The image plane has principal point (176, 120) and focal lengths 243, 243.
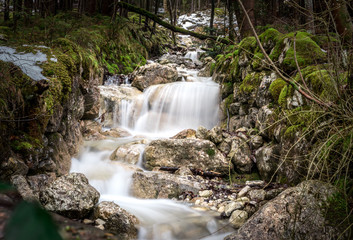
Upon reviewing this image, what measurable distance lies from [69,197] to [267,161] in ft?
13.0

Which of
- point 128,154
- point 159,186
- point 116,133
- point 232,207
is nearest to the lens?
point 232,207

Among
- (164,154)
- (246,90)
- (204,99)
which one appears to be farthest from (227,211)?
(204,99)

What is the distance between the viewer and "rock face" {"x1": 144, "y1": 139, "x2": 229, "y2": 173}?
6108 mm

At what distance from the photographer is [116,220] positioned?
333cm

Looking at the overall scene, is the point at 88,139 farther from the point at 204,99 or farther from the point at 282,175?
the point at 282,175

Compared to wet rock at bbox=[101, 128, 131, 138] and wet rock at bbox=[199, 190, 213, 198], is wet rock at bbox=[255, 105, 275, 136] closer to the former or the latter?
wet rock at bbox=[199, 190, 213, 198]

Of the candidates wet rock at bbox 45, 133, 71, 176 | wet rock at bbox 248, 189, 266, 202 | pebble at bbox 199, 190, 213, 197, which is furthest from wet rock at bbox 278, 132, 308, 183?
wet rock at bbox 45, 133, 71, 176

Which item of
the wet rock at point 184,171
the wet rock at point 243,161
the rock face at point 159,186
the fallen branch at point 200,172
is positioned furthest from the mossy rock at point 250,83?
the rock face at point 159,186

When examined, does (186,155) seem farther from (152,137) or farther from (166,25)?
(166,25)

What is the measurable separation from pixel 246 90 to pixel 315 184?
4.50 meters

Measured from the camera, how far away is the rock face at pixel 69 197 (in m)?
3.24

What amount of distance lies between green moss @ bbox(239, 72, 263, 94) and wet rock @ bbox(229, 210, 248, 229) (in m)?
4.06

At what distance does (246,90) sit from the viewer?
725 cm

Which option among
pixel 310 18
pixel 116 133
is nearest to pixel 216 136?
pixel 116 133
